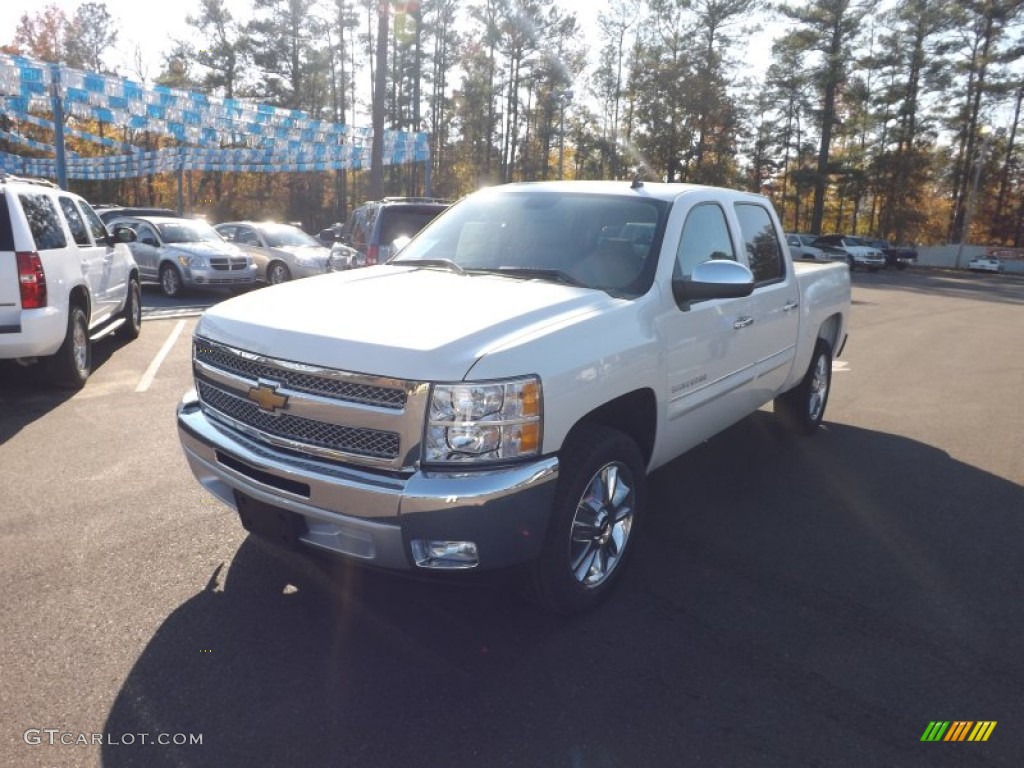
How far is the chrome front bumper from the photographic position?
2.72 m

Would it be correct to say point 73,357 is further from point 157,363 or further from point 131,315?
point 131,315

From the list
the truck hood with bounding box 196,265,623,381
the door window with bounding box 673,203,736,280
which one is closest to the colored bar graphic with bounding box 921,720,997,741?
the truck hood with bounding box 196,265,623,381

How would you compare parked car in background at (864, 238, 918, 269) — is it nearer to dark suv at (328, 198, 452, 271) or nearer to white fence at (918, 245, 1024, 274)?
white fence at (918, 245, 1024, 274)

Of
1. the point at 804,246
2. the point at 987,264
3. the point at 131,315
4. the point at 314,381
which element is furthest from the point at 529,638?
the point at 987,264

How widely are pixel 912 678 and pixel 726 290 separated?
1.84 metres

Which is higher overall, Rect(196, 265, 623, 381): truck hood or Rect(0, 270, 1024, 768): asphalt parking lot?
Rect(196, 265, 623, 381): truck hood

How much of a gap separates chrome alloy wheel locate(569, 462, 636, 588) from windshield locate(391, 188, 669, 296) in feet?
2.94

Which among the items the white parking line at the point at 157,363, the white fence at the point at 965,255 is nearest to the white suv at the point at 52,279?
the white parking line at the point at 157,363

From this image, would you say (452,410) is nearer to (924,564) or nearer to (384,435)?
(384,435)

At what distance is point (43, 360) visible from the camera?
6.98 meters

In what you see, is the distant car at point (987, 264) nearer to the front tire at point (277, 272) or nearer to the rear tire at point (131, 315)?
the front tire at point (277, 272)

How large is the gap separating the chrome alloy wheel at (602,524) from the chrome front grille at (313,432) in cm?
86

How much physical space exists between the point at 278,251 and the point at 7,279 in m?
10.8

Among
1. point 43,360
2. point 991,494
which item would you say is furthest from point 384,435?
point 43,360
